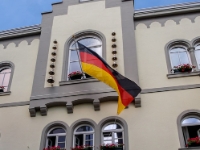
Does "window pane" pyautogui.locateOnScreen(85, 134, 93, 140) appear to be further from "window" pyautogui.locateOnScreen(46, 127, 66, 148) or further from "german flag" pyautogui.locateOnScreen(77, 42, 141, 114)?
"german flag" pyautogui.locateOnScreen(77, 42, 141, 114)

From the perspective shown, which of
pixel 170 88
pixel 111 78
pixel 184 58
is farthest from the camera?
pixel 184 58

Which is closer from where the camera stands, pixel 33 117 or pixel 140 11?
pixel 33 117

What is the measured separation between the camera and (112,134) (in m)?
10.5

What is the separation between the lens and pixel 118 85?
10.2 m

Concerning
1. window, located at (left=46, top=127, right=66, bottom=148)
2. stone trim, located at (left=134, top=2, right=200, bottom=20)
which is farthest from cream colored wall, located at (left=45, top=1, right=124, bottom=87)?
window, located at (left=46, top=127, right=66, bottom=148)

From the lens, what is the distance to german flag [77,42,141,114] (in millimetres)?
9961

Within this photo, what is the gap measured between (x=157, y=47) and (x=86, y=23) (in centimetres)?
340

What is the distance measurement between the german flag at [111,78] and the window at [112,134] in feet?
3.42

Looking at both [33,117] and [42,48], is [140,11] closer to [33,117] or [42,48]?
[42,48]

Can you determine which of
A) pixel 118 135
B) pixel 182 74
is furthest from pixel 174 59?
pixel 118 135

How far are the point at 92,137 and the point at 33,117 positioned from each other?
2374mm

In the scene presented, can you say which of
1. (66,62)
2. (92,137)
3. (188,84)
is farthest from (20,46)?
(188,84)

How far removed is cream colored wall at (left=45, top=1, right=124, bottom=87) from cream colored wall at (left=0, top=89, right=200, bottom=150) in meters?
2.18

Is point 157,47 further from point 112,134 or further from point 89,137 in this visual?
point 89,137
